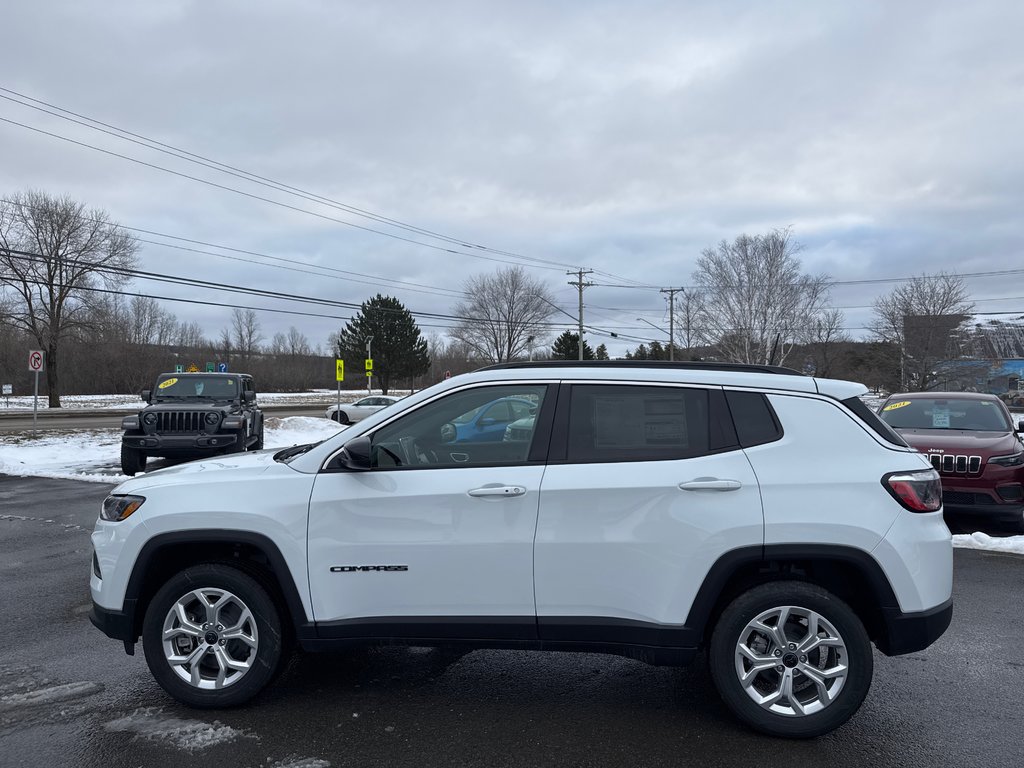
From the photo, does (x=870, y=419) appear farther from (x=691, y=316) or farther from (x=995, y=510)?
(x=691, y=316)

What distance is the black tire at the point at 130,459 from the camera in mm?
13242

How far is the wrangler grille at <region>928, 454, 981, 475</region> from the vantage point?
807 centimetres

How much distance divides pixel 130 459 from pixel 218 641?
11.0m

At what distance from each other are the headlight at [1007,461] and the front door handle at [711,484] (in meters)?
6.28

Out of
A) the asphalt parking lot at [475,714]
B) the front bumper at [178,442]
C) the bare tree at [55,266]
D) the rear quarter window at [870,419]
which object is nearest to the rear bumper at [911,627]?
the asphalt parking lot at [475,714]

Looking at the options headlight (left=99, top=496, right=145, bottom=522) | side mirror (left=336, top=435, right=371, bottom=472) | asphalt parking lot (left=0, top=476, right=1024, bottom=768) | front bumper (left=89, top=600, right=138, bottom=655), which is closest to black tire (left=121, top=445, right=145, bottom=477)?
asphalt parking lot (left=0, top=476, right=1024, bottom=768)

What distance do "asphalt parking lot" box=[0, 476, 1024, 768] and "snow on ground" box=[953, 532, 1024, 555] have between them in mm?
2681

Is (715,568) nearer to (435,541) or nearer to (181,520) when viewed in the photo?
(435,541)

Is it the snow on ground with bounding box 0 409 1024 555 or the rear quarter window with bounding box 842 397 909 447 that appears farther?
the snow on ground with bounding box 0 409 1024 555

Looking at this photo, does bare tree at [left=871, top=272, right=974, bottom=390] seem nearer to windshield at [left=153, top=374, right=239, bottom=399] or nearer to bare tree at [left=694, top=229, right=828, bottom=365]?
bare tree at [left=694, top=229, right=828, bottom=365]

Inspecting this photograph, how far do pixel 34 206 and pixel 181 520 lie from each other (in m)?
49.3

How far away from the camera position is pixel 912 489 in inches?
135

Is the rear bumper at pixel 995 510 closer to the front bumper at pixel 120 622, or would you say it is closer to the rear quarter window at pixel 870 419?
the rear quarter window at pixel 870 419

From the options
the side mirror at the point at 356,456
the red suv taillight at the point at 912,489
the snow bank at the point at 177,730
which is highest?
the side mirror at the point at 356,456
